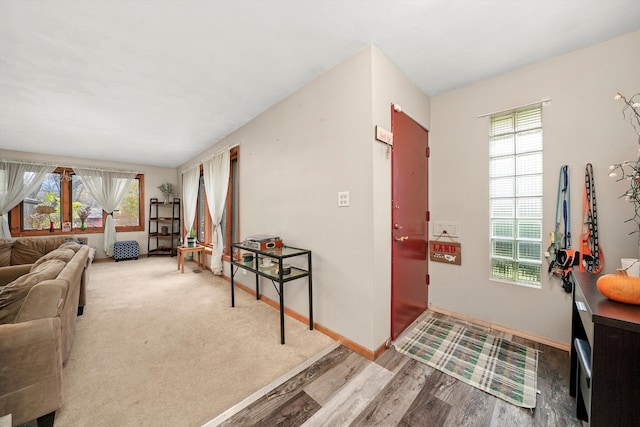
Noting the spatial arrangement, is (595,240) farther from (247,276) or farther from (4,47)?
(4,47)

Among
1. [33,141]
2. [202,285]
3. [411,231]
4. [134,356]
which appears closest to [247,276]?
[202,285]

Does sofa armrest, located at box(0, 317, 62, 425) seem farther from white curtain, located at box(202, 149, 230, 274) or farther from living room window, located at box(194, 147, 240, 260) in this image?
white curtain, located at box(202, 149, 230, 274)

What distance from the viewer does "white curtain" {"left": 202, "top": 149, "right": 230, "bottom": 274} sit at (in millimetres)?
4051

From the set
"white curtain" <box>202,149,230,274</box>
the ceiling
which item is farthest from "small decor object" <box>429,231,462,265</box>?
"white curtain" <box>202,149,230,274</box>

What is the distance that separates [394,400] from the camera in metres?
1.51

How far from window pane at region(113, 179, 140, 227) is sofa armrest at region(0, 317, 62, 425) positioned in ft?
19.7

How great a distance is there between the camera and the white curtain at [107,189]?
561 cm

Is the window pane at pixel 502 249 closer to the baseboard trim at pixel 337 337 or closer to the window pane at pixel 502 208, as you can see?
the window pane at pixel 502 208

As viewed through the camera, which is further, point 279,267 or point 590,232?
point 279,267

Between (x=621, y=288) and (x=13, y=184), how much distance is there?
28.1 ft

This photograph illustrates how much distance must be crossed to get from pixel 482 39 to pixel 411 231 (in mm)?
1681

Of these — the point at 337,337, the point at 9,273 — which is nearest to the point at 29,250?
the point at 9,273

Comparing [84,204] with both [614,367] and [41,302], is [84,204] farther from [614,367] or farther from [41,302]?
[614,367]

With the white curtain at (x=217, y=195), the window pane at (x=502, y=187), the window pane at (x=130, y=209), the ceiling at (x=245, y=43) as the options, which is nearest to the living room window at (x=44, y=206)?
the window pane at (x=130, y=209)
